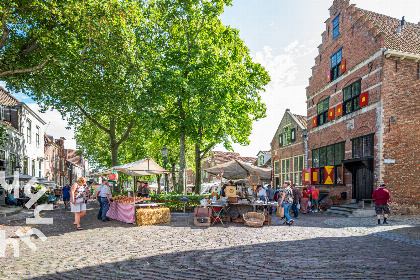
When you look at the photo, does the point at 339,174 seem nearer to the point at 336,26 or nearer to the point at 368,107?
the point at 368,107

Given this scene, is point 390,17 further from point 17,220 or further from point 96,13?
point 17,220

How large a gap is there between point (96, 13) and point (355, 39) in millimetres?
14709

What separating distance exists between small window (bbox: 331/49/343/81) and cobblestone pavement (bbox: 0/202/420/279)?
1327 cm

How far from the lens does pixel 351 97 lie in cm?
1880

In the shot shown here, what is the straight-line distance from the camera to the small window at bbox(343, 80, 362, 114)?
18203mm

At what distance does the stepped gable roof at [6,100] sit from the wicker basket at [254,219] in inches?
826

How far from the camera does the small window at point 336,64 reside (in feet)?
67.5

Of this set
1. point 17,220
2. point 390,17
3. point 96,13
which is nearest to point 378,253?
point 96,13

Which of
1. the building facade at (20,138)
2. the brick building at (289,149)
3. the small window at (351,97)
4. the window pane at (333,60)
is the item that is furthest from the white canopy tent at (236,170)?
the building facade at (20,138)

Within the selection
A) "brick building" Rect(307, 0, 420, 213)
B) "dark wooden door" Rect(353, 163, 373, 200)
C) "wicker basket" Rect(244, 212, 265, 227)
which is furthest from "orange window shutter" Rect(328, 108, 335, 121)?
"wicker basket" Rect(244, 212, 265, 227)

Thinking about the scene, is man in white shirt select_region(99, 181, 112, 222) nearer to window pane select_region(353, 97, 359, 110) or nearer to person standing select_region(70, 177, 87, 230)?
person standing select_region(70, 177, 87, 230)

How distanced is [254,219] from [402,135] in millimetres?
9837

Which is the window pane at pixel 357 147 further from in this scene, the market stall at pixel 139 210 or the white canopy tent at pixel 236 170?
the market stall at pixel 139 210

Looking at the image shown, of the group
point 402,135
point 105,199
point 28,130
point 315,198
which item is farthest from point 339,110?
point 28,130
